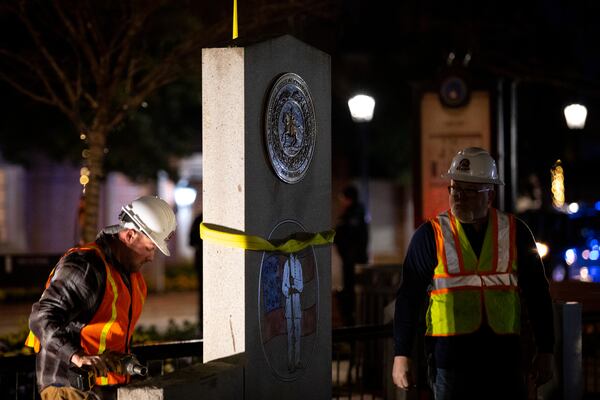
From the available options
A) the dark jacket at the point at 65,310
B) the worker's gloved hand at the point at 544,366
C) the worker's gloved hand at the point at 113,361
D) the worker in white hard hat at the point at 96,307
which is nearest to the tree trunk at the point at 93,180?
the worker in white hard hat at the point at 96,307

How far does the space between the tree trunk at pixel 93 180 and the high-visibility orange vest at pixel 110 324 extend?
734 centimetres

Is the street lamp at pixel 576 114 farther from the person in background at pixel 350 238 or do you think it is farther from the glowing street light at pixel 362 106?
the person in background at pixel 350 238

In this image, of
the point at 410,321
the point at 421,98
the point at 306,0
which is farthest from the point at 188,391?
the point at 421,98

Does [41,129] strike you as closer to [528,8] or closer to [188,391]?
[528,8]

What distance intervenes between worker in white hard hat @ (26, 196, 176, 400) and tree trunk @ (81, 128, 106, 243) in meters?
7.21

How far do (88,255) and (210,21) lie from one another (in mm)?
11047

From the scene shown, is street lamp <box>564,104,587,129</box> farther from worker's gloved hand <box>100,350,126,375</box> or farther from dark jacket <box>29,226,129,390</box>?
worker's gloved hand <box>100,350,126,375</box>

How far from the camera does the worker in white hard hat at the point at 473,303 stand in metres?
5.41

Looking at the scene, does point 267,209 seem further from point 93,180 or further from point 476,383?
point 93,180

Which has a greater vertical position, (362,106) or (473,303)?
(362,106)

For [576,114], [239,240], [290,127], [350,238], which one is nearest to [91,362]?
[239,240]

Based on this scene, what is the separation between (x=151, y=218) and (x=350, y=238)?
32.8 ft

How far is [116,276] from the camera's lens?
512 cm

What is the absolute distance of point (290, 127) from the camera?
6078 millimetres
